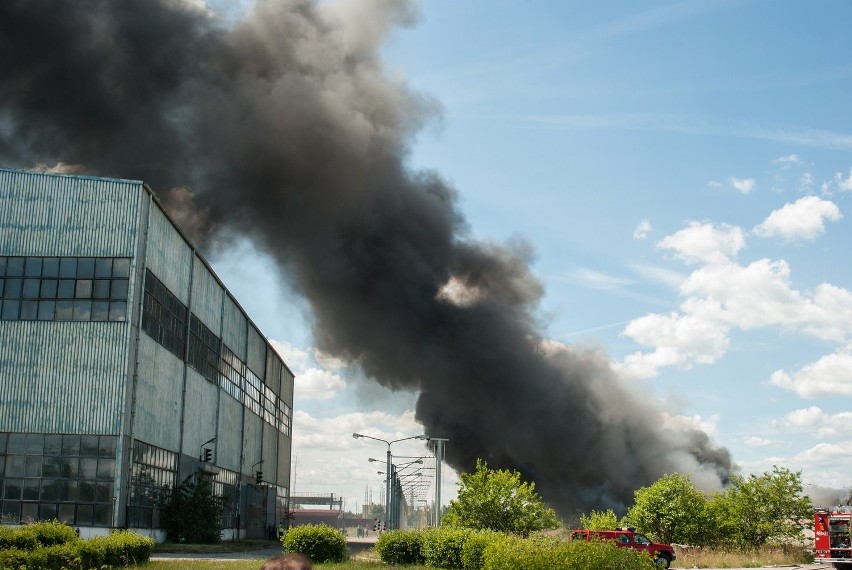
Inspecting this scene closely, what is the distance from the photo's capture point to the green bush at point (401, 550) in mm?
28922

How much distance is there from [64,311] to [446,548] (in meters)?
19.1

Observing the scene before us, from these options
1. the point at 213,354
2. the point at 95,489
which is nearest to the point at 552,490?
the point at 213,354

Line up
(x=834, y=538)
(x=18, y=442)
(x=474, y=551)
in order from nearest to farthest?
(x=474, y=551)
(x=18, y=442)
(x=834, y=538)

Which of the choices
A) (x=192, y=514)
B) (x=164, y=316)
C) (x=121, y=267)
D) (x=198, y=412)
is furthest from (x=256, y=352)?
(x=121, y=267)

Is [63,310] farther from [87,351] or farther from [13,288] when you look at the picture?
[13,288]

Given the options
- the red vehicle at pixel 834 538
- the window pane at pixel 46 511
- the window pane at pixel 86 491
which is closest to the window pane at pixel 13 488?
the window pane at pixel 46 511

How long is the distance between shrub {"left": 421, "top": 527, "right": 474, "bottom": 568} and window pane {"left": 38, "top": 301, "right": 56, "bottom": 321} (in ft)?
61.0

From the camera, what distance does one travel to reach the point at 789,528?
131 feet

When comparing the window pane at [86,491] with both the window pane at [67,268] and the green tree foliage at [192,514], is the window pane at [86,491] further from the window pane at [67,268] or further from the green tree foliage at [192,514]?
the window pane at [67,268]

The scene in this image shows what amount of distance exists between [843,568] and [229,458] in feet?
113

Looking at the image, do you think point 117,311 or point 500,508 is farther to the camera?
point 117,311

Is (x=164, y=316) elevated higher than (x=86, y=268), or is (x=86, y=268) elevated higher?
(x=86, y=268)

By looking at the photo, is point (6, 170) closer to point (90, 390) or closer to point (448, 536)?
point (90, 390)

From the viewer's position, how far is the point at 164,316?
39062 millimetres
